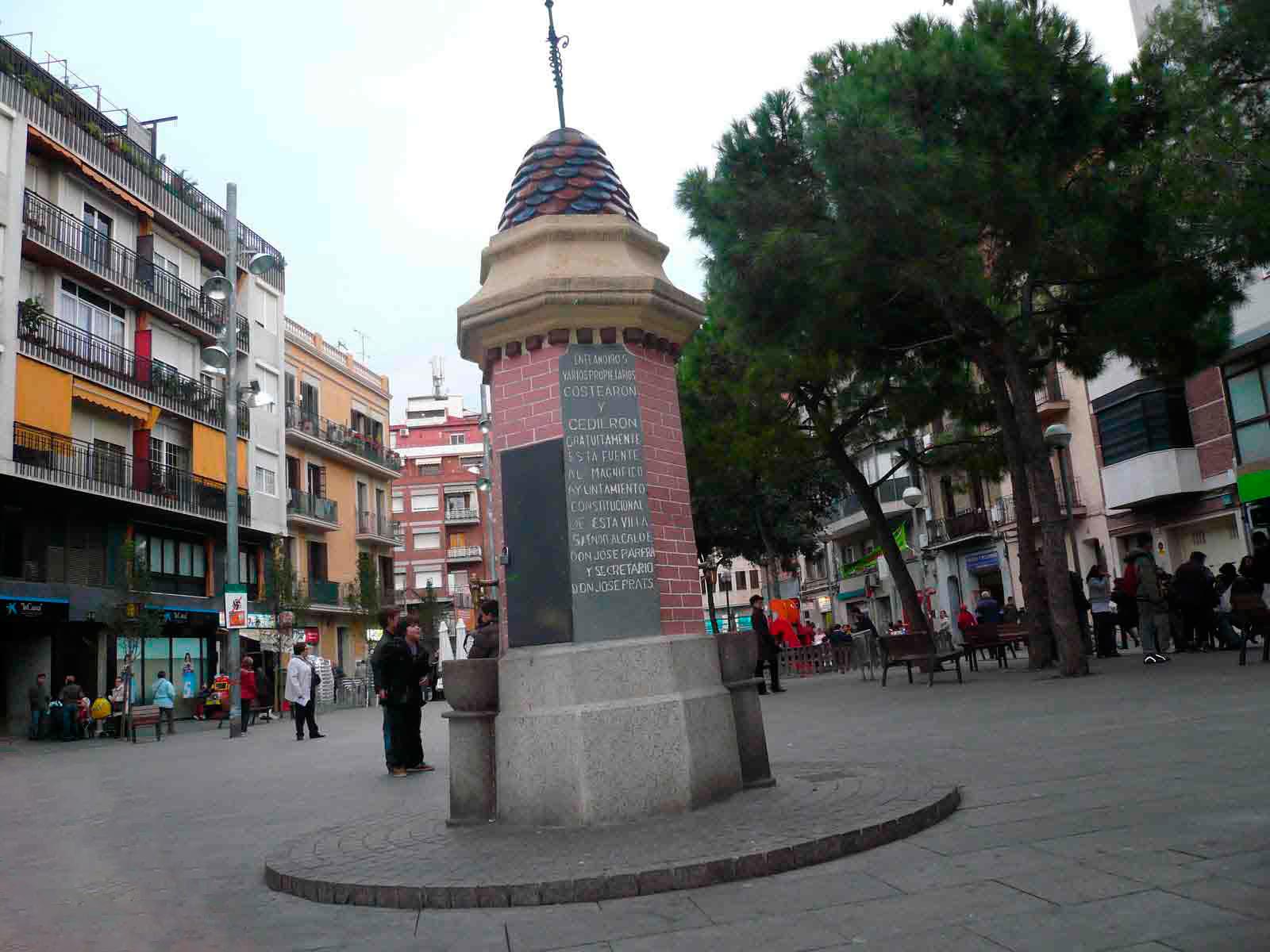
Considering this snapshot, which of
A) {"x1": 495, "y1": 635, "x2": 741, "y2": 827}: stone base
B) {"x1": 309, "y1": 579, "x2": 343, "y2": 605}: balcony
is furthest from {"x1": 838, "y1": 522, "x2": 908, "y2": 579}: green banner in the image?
{"x1": 495, "y1": 635, "x2": 741, "y2": 827}: stone base

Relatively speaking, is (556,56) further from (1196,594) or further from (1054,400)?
(1054,400)

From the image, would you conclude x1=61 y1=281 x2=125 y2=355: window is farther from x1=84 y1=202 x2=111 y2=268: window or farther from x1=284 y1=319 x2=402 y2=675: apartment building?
x1=284 y1=319 x2=402 y2=675: apartment building

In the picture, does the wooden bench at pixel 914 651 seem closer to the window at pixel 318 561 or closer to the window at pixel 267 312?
the window at pixel 267 312

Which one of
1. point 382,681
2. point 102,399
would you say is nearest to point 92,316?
point 102,399

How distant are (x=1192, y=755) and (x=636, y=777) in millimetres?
3694

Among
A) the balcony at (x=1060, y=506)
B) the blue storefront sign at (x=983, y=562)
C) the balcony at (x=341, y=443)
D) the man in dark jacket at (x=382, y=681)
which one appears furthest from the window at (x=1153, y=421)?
the balcony at (x=341, y=443)

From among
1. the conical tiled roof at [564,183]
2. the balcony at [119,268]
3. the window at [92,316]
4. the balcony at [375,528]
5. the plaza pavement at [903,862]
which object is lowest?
the plaza pavement at [903,862]

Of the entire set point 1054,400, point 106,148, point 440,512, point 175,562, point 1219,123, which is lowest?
point 175,562

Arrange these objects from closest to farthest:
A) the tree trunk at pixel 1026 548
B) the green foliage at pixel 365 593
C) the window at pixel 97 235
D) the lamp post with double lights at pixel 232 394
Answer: the tree trunk at pixel 1026 548, the lamp post with double lights at pixel 232 394, the window at pixel 97 235, the green foliage at pixel 365 593

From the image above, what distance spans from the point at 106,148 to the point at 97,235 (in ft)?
9.00

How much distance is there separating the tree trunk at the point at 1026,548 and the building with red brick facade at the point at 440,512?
50.6 metres

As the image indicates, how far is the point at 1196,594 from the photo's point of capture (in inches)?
681

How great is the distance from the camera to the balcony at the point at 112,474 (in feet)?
88.0

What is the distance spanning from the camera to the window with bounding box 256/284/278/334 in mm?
40156
